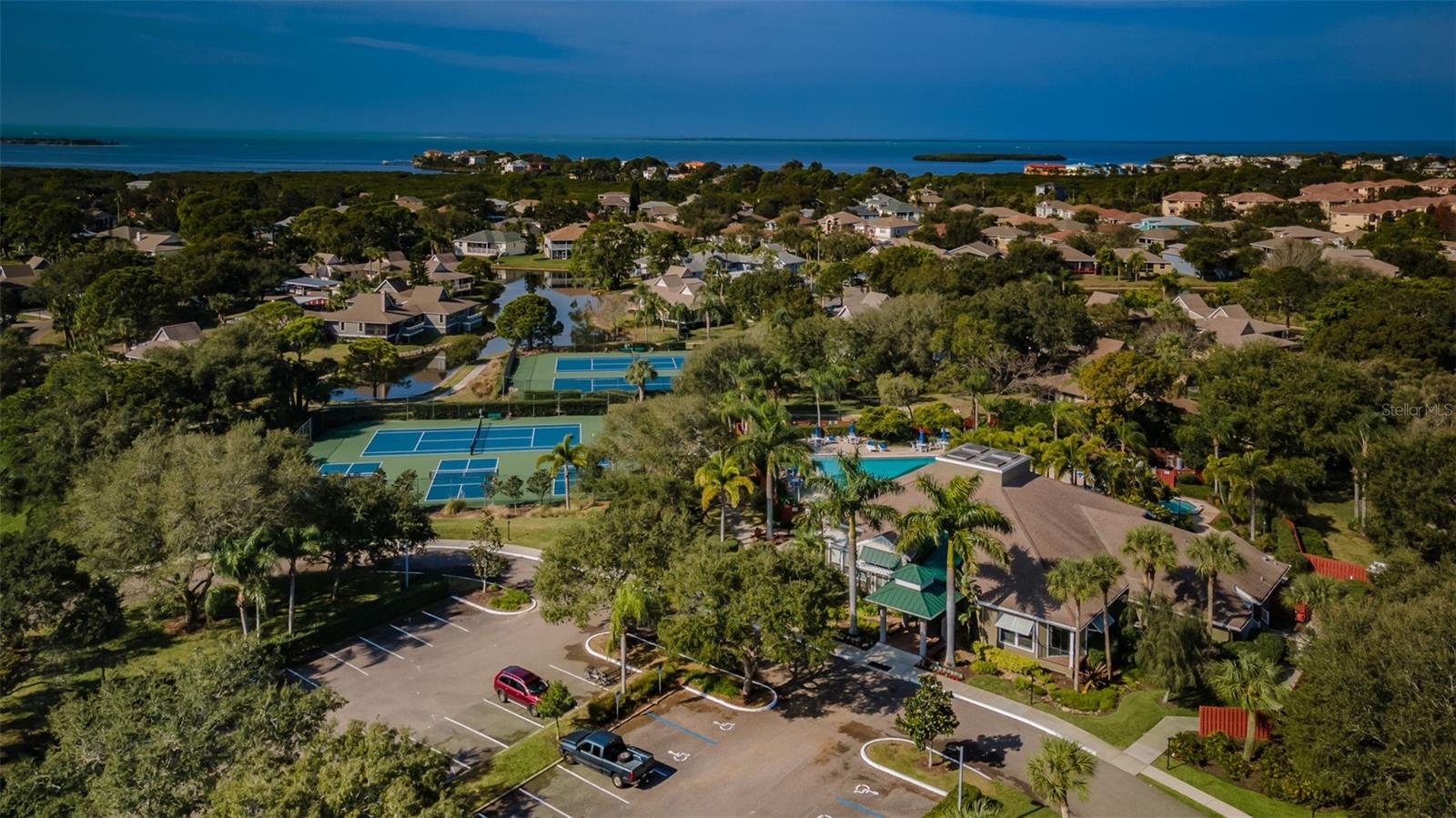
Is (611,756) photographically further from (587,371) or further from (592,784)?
(587,371)

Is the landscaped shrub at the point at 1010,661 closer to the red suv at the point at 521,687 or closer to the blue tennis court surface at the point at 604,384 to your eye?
the red suv at the point at 521,687

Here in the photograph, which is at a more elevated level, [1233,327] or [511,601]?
[1233,327]

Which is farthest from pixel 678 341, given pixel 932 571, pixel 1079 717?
pixel 1079 717

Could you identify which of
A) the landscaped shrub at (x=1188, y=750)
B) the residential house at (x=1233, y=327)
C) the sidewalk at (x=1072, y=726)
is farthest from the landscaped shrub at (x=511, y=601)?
the residential house at (x=1233, y=327)

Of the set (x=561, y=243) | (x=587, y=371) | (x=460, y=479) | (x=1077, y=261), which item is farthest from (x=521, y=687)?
(x=561, y=243)

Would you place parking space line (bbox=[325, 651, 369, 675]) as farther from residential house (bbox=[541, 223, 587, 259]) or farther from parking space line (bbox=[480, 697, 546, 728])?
residential house (bbox=[541, 223, 587, 259])
